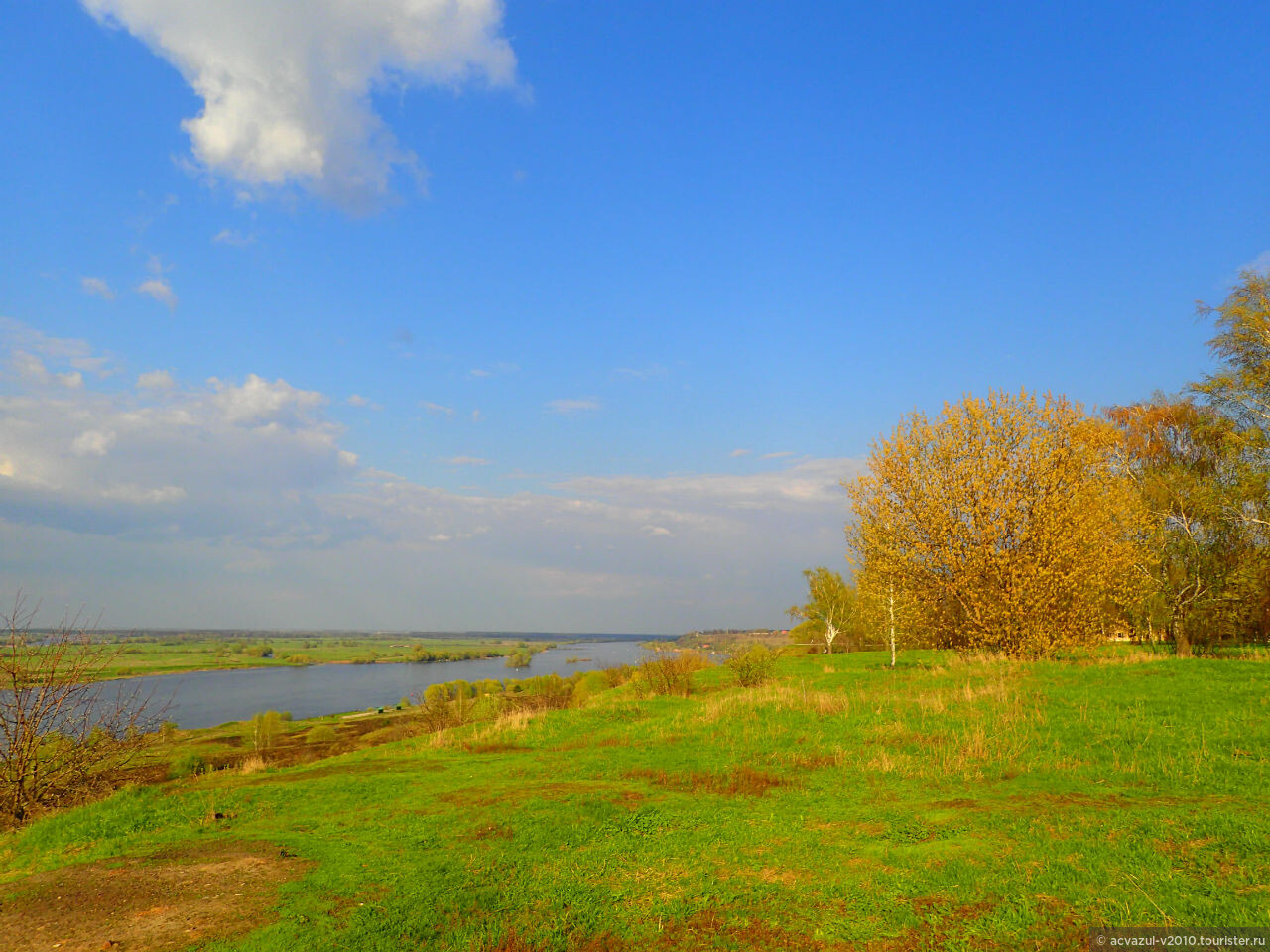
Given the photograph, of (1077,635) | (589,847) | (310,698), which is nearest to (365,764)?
(589,847)

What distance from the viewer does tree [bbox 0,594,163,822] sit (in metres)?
12.3

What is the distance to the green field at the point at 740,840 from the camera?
646cm

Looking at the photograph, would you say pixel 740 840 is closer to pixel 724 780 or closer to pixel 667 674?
pixel 724 780

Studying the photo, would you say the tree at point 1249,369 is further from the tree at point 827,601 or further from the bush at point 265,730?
the bush at point 265,730

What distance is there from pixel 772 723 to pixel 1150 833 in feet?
33.2

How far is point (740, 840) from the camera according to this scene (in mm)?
9016

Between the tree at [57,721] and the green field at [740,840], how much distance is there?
151 centimetres

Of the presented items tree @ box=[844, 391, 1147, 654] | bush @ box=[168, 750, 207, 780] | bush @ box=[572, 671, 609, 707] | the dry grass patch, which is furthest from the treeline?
bush @ box=[168, 750, 207, 780]

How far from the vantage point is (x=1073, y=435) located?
77.7 feet

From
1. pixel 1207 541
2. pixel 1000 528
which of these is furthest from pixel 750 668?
pixel 1207 541

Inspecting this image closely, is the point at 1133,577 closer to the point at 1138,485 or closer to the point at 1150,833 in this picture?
the point at 1138,485

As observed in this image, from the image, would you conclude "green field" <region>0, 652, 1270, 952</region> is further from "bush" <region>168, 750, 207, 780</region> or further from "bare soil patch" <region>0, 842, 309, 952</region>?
"bush" <region>168, 750, 207, 780</region>

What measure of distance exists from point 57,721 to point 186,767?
20.8 meters

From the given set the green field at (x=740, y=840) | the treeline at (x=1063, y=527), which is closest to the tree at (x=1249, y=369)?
the treeline at (x=1063, y=527)
